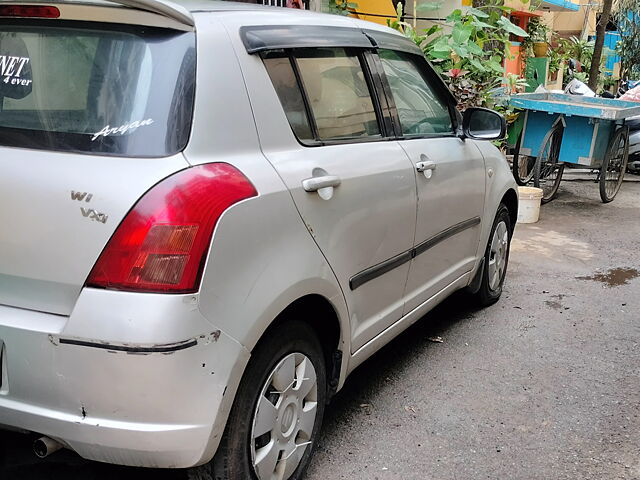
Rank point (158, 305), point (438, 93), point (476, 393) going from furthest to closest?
1. point (438, 93)
2. point (476, 393)
3. point (158, 305)

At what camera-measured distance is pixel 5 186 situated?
80.4 inches

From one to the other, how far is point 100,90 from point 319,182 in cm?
81

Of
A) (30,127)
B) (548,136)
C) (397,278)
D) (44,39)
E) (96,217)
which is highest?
(44,39)

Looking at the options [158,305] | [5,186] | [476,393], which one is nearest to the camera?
[158,305]

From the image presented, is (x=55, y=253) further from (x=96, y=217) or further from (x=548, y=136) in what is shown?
(x=548, y=136)

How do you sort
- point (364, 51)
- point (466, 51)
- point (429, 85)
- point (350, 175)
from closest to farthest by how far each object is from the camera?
point (350, 175) → point (364, 51) → point (429, 85) → point (466, 51)

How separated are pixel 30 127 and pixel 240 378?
1.02 meters

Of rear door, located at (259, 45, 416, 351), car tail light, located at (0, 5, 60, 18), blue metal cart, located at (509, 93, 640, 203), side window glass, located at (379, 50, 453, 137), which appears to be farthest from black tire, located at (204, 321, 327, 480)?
blue metal cart, located at (509, 93, 640, 203)

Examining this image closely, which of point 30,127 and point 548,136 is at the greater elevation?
point 30,127

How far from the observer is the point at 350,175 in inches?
107

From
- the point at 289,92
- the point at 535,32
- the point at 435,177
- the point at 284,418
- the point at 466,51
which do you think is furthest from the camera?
the point at 535,32

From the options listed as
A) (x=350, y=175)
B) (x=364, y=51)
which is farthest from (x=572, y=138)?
(x=350, y=175)

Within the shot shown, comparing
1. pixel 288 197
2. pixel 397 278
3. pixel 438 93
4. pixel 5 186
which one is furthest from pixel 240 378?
pixel 438 93

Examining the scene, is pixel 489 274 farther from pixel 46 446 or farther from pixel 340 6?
pixel 340 6
